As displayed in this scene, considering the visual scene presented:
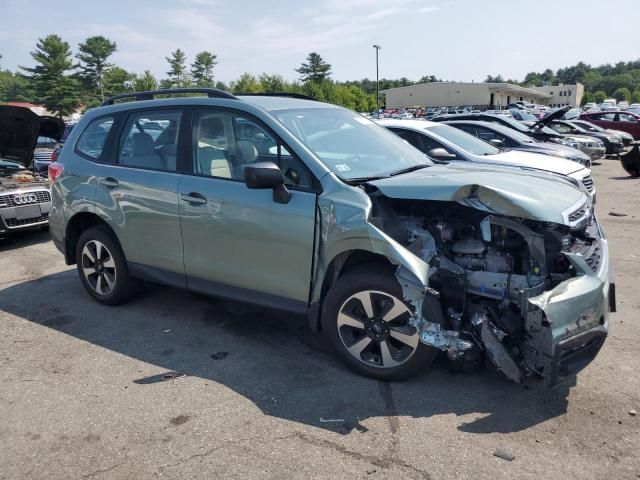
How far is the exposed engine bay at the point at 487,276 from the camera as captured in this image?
3133 mm

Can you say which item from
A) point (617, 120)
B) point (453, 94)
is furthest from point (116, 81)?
point (617, 120)

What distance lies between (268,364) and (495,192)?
6.71 ft

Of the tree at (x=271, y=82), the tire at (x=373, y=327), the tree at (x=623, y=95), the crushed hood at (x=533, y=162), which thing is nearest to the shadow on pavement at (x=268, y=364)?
the tire at (x=373, y=327)

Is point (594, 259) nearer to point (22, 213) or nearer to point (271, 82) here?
point (22, 213)

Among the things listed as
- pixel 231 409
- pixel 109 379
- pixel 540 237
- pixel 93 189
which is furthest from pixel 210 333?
pixel 540 237

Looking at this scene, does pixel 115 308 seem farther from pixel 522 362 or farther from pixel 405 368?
pixel 522 362

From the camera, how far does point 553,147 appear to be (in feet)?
35.6

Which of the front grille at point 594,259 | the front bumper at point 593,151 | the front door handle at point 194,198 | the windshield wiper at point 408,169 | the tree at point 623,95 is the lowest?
the front bumper at point 593,151

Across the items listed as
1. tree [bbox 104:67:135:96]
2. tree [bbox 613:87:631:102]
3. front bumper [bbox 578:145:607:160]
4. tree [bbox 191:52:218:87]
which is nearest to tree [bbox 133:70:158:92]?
tree [bbox 104:67:135:96]

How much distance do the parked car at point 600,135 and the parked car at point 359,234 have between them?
56.6 feet

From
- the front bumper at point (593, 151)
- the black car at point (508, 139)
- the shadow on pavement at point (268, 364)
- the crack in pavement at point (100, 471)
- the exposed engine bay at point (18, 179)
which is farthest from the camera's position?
the front bumper at point (593, 151)

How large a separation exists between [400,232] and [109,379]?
2340 millimetres

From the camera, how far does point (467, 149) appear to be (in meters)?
8.55

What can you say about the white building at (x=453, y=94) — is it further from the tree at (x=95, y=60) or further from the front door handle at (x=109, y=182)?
the front door handle at (x=109, y=182)
